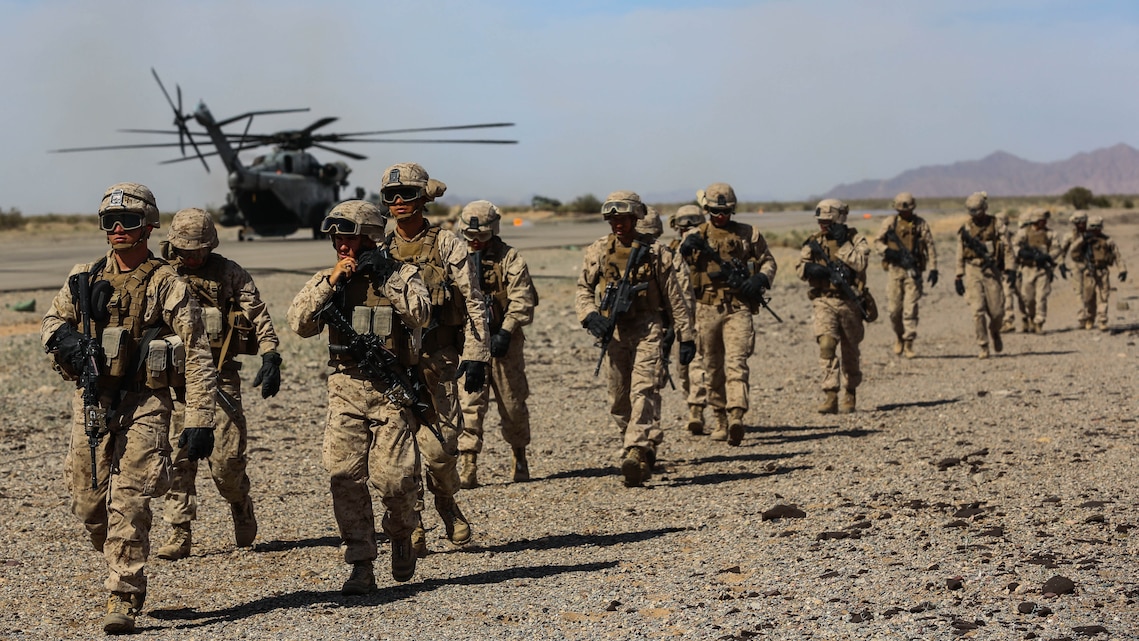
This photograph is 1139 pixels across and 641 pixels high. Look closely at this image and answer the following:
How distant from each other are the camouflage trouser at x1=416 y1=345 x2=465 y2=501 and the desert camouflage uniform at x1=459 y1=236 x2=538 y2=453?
130 cm

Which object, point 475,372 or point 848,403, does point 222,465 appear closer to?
point 475,372

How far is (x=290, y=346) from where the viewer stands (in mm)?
17516

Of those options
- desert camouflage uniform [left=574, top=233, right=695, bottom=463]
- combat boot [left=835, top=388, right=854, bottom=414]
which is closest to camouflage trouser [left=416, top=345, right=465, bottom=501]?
desert camouflage uniform [left=574, top=233, right=695, bottom=463]

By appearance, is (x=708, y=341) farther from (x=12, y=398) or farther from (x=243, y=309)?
(x=12, y=398)

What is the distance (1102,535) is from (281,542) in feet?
14.9

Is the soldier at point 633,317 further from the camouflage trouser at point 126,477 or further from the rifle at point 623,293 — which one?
the camouflage trouser at point 126,477

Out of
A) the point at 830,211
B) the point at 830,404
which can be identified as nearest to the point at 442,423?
the point at 830,404

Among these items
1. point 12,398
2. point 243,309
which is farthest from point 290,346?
point 243,309

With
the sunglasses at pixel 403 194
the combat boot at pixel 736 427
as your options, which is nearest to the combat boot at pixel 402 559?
the sunglasses at pixel 403 194

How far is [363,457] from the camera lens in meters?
6.66

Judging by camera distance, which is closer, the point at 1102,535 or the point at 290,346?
the point at 1102,535

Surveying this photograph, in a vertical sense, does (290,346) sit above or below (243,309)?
below

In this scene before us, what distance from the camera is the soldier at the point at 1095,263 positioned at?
1969cm

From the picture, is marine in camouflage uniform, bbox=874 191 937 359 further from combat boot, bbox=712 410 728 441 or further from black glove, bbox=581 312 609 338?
black glove, bbox=581 312 609 338
